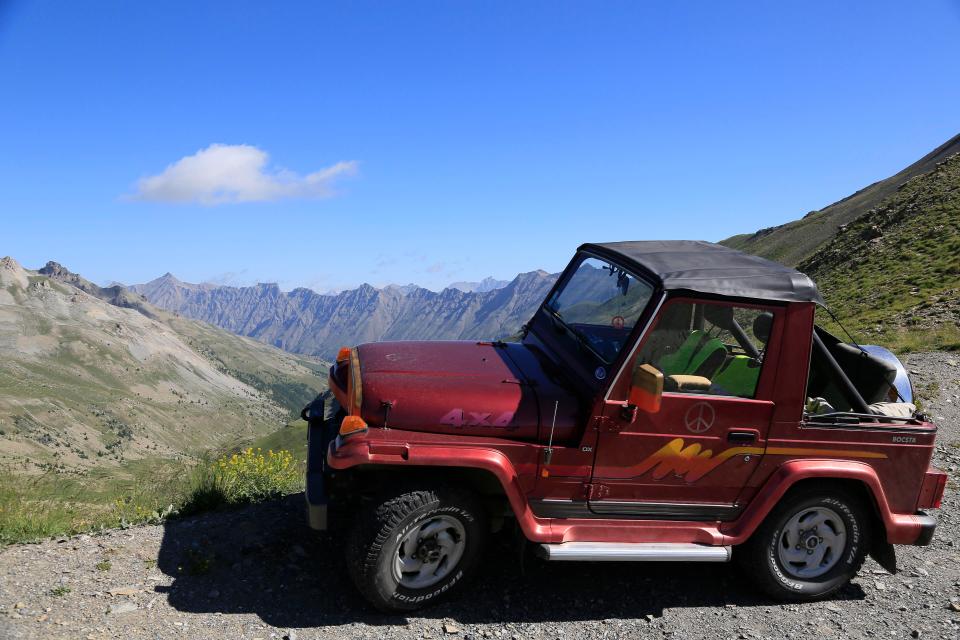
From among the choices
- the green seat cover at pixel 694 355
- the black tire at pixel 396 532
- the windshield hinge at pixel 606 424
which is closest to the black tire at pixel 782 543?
the green seat cover at pixel 694 355

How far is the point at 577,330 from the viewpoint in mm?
5887

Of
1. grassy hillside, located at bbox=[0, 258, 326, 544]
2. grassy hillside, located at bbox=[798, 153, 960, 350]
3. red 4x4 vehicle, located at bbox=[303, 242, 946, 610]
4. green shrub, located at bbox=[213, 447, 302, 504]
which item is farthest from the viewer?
grassy hillside, located at bbox=[798, 153, 960, 350]

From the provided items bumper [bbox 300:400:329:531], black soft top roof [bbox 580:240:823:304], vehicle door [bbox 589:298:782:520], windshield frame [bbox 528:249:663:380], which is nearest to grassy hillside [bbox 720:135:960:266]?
windshield frame [bbox 528:249:663:380]

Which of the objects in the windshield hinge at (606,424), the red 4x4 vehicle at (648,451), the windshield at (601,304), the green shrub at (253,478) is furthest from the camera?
the green shrub at (253,478)

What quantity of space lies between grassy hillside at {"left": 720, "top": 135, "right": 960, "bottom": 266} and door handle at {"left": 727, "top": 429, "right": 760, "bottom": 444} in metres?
81.8

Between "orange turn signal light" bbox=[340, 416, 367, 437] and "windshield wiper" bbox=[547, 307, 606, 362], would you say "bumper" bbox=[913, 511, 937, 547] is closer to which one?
"windshield wiper" bbox=[547, 307, 606, 362]

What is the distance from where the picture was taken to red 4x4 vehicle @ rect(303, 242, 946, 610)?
4.76 metres

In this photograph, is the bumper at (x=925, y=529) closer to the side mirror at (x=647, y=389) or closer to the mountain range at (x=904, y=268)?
the side mirror at (x=647, y=389)

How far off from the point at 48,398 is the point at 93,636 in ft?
557

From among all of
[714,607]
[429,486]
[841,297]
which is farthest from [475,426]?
[841,297]

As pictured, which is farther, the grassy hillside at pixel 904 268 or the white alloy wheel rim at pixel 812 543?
the grassy hillside at pixel 904 268

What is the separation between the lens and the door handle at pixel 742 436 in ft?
16.6

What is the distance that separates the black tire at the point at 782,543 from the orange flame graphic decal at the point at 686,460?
24.7 inches

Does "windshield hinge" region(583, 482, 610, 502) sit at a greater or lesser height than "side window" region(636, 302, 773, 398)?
lesser
